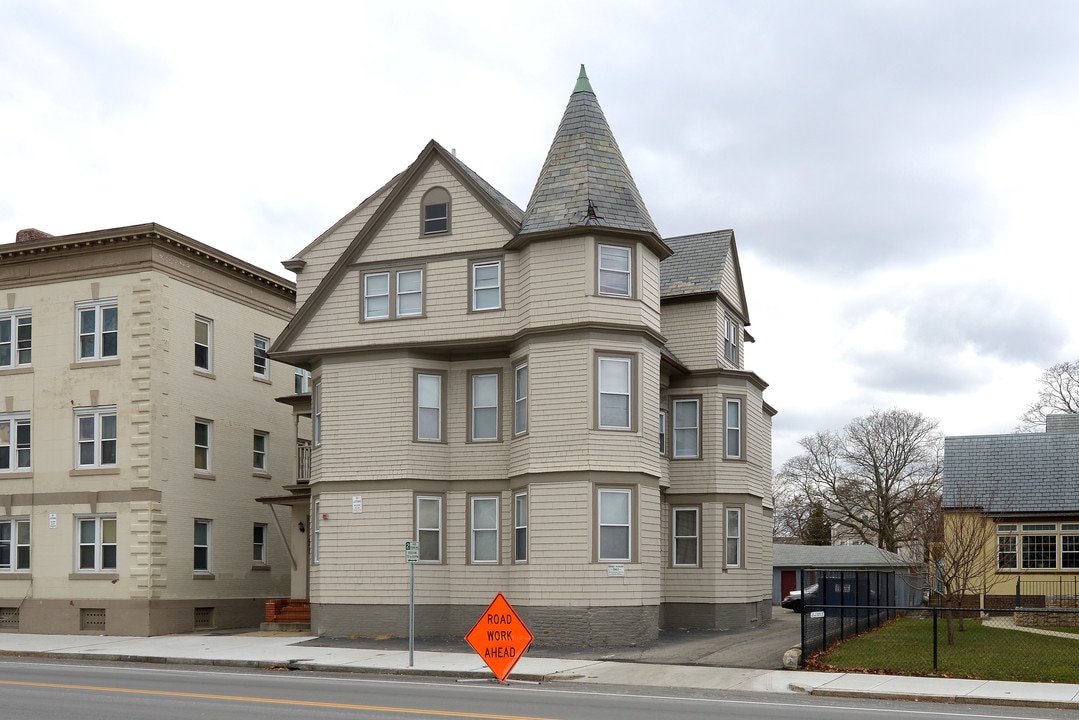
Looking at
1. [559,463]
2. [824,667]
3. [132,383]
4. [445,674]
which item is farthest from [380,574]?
[824,667]

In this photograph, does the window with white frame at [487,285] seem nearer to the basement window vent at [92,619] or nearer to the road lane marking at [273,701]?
the road lane marking at [273,701]

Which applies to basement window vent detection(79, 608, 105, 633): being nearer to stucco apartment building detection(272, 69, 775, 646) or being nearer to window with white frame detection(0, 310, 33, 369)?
stucco apartment building detection(272, 69, 775, 646)

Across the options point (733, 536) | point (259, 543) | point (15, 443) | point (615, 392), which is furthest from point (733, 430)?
point (15, 443)

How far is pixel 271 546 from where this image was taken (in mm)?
37406

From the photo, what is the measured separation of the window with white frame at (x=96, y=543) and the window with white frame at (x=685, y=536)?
16.1m

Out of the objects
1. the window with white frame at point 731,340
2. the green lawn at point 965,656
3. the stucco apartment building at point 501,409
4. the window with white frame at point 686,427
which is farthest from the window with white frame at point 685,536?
the green lawn at point 965,656

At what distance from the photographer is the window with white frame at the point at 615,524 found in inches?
1044

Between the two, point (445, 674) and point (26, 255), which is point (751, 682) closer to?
point (445, 674)

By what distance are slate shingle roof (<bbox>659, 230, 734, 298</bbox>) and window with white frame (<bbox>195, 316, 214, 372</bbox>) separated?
45.9 ft

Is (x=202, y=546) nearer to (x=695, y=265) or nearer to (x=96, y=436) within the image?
(x=96, y=436)

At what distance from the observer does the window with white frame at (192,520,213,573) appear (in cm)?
3397

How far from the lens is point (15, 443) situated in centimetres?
3400

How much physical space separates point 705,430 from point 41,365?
19896mm

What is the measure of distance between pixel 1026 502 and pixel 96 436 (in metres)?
30.3
